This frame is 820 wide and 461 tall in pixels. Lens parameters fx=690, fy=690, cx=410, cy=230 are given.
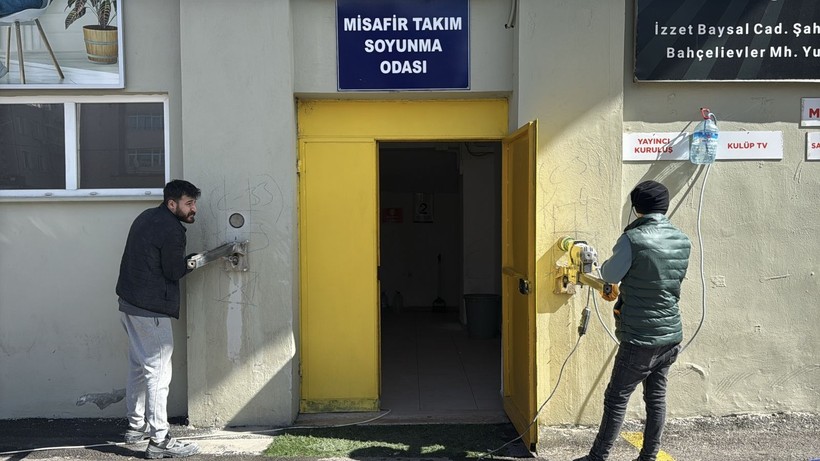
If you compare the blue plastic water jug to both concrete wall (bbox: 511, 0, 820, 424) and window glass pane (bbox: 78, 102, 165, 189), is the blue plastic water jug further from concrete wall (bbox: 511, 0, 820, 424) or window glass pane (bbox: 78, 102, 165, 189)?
window glass pane (bbox: 78, 102, 165, 189)

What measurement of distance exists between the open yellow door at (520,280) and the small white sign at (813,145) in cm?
233

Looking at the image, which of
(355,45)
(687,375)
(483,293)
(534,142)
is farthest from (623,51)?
(483,293)

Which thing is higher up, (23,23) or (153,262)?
(23,23)

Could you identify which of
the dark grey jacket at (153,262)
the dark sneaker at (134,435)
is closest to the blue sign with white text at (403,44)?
the dark grey jacket at (153,262)

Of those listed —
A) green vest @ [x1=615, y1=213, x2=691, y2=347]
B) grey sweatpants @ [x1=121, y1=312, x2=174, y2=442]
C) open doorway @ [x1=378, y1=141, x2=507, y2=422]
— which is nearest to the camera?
green vest @ [x1=615, y1=213, x2=691, y2=347]

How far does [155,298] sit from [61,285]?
1241 mm

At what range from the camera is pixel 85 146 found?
555 centimetres

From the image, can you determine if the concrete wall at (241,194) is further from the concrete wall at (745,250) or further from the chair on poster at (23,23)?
the concrete wall at (745,250)

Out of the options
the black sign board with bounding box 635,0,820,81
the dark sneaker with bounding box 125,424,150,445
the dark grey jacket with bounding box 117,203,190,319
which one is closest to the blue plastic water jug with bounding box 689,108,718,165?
Result: the black sign board with bounding box 635,0,820,81

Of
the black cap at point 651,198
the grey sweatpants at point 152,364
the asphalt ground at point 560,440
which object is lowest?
the asphalt ground at point 560,440

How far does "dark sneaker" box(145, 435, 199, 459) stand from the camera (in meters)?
4.85

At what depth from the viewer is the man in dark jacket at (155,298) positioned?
15.7ft

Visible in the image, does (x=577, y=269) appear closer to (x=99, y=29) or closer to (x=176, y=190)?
(x=176, y=190)

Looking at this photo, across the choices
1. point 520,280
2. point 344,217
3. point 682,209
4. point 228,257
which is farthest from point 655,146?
point 228,257
